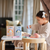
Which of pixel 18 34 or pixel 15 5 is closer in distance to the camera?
pixel 18 34

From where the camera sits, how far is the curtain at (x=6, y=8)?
4641 mm

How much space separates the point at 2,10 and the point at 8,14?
0.34 m

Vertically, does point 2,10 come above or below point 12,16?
above

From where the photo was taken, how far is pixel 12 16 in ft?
15.3

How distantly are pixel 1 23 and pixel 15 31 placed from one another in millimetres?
3533

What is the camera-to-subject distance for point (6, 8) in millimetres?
4668

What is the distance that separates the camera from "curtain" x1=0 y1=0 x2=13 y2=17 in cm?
464

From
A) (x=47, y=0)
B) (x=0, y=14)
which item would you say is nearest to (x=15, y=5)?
(x=0, y=14)

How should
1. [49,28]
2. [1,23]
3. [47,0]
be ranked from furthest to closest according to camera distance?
[1,23] < [49,28] < [47,0]

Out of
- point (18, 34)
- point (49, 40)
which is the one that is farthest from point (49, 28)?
point (18, 34)

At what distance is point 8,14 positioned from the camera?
15.3 ft

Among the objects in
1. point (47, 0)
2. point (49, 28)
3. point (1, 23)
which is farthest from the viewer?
point (1, 23)

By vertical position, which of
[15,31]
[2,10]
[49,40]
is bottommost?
[49,40]

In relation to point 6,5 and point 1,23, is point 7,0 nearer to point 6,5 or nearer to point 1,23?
point 6,5
